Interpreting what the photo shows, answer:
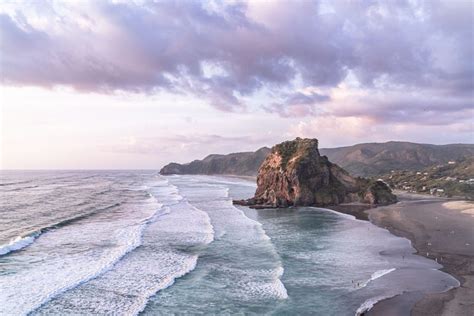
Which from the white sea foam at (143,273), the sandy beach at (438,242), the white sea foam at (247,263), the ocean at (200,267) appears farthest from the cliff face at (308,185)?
the white sea foam at (143,273)

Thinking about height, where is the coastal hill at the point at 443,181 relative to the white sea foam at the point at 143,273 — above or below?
above

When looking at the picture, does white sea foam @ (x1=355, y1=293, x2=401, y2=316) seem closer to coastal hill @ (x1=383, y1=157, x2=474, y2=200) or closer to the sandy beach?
the sandy beach

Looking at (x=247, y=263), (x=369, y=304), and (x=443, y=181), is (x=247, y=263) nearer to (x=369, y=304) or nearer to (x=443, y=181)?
(x=369, y=304)

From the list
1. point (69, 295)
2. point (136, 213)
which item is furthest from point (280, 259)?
point (136, 213)

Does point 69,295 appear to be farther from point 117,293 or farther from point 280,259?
point 280,259

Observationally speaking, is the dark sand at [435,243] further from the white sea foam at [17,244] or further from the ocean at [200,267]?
the white sea foam at [17,244]

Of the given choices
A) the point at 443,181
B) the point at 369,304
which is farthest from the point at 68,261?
the point at 443,181
